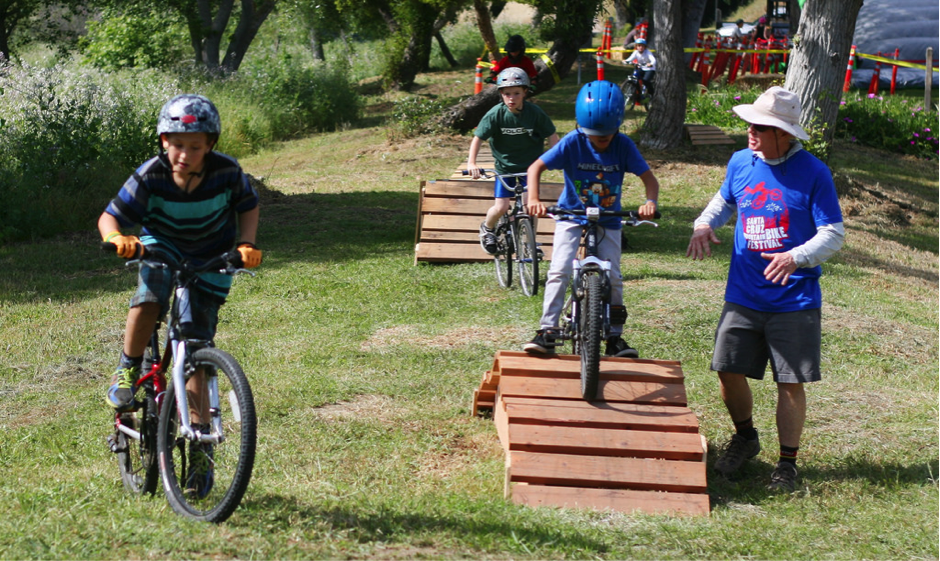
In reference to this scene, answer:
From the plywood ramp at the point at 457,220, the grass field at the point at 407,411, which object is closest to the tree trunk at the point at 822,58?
the grass field at the point at 407,411

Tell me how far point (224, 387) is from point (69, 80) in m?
14.2

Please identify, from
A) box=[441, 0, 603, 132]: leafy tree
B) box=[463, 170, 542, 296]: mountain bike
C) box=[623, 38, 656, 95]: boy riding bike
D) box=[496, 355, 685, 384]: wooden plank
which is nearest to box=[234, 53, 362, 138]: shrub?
box=[441, 0, 603, 132]: leafy tree

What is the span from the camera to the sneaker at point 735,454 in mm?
5621

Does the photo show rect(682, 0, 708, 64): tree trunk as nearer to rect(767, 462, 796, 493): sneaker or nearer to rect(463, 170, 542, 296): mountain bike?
rect(463, 170, 542, 296): mountain bike

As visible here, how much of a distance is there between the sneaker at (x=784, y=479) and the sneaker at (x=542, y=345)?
153 centimetres

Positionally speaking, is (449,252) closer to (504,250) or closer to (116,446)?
(504,250)

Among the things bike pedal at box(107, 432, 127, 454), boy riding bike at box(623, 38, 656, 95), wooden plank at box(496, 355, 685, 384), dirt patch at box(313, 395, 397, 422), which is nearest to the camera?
bike pedal at box(107, 432, 127, 454)

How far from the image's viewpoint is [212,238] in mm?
4562

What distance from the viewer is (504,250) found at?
10047 mm

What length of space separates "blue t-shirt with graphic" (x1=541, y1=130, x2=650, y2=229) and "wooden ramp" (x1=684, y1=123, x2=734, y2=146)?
13.3 metres

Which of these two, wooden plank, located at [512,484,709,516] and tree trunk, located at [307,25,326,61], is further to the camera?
tree trunk, located at [307,25,326,61]

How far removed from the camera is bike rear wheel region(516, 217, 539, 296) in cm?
940

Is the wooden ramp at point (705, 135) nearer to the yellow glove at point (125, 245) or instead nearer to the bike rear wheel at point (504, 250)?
the bike rear wheel at point (504, 250)

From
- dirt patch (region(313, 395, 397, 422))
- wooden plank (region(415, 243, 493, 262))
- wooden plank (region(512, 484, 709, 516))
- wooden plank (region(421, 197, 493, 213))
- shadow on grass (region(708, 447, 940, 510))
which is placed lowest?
wooden plank (region(415, 243, 493, 262))
